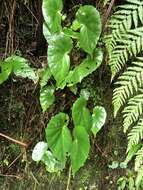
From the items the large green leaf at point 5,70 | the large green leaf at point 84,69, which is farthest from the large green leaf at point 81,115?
the large green leaf at point 5,70

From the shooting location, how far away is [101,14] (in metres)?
2.66

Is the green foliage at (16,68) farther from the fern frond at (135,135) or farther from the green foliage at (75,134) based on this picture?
the fern frond at (135,135)

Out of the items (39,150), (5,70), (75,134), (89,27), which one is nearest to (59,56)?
(89,27)

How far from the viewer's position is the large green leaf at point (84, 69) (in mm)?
2510

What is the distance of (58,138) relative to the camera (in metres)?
2.59

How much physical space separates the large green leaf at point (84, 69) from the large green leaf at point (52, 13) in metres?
0.24

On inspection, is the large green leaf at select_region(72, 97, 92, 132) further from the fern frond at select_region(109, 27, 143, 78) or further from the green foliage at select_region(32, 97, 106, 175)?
the fern frond at select_region(109, 27, 143, 78)

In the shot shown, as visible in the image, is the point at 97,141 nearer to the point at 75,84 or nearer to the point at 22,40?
the point at 75,84

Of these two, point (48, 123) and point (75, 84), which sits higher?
point (75, 84)

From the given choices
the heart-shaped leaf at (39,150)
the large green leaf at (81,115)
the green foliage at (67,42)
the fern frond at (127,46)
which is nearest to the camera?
the fern frond at (127,46)

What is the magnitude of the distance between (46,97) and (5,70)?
28cm

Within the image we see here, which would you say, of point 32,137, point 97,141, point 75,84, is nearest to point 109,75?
point 75,84

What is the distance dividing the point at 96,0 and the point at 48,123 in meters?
0.76

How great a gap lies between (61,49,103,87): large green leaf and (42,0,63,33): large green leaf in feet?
0.78
